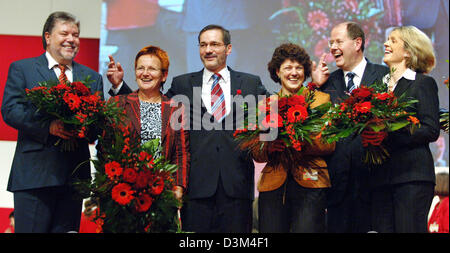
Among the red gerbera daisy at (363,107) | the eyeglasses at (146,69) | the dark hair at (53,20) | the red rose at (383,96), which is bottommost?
the red gerbera daisy at (363,107)

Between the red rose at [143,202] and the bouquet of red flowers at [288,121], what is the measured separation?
65cm

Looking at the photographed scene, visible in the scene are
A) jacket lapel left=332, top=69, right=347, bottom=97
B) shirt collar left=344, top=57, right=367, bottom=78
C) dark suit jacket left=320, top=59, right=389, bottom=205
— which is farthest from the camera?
shirt collar left=344, top=57, right=367, bottom=78

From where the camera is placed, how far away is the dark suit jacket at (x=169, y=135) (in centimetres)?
382

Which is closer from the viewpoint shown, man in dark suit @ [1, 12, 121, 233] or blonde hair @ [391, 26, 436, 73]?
man in dark suit @ [1, 12, 121, 233]

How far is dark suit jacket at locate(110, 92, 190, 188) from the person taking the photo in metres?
3.82

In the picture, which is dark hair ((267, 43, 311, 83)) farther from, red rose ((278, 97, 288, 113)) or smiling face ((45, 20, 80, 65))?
smiling face ((45, 20, 80, 65))

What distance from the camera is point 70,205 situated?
3.84 meters

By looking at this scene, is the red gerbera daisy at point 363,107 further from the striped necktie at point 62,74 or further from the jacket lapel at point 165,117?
the striped necktie at point 62,74

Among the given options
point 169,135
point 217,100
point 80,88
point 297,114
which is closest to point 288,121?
point 297,114

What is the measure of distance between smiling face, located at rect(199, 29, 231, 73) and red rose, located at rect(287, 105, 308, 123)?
801mm

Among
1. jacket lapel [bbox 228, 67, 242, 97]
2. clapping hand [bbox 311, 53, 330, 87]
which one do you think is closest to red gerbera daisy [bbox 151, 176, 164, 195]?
jacket lapel [bbox 228, 67, 242, 97]

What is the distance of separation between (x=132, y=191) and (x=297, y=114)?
1.05 m

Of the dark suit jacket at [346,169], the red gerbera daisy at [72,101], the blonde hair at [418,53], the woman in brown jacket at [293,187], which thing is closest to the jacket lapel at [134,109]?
the red gerbera daisy at [72,101]

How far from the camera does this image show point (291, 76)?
3.86 metres
